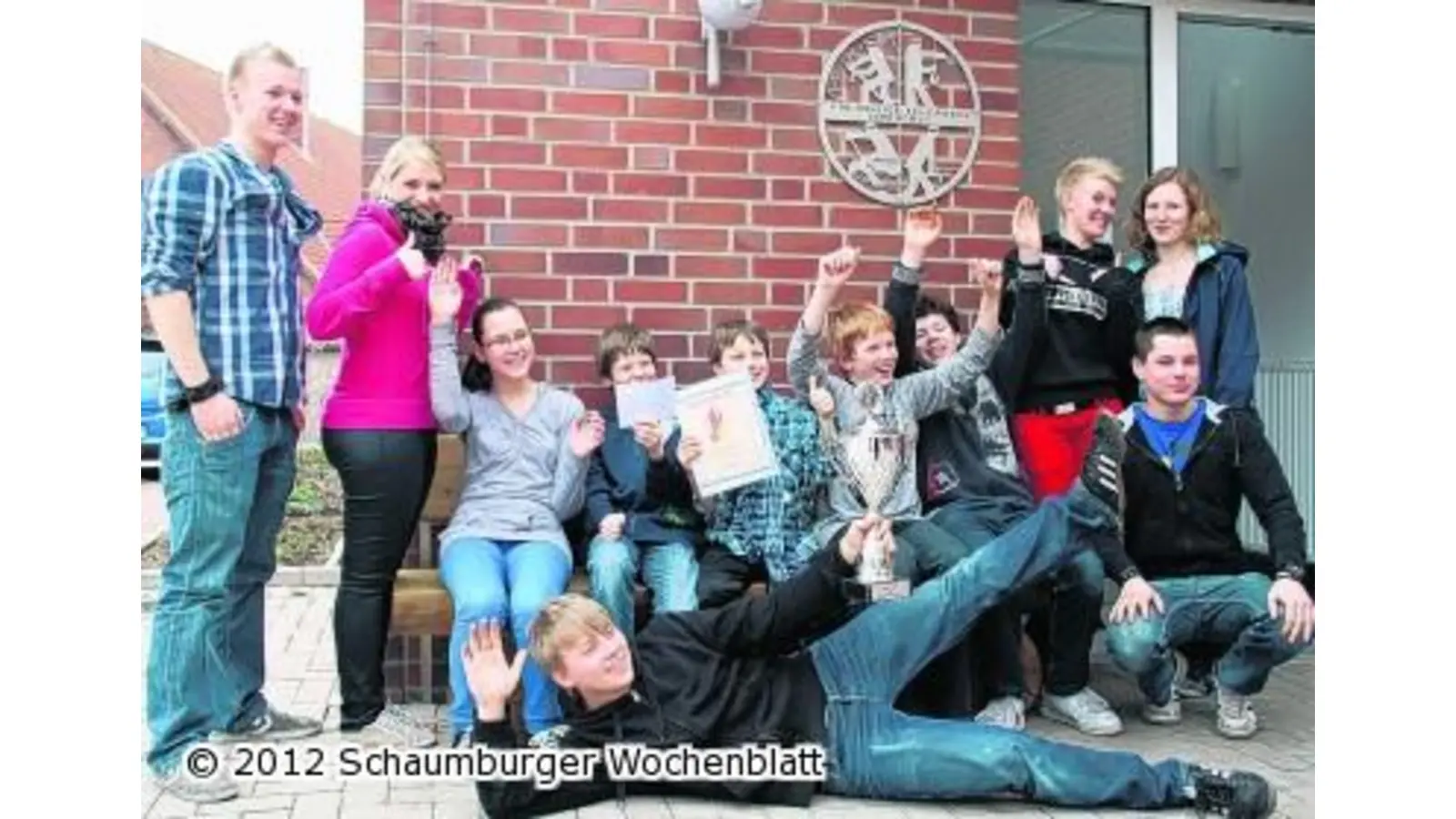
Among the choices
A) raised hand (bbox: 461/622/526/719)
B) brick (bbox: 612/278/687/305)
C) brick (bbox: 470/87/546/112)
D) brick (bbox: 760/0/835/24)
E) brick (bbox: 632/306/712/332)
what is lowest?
raised hand (bbox: 461/622/526/719)

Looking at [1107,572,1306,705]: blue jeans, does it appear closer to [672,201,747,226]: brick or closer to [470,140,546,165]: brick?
[672,201,747,226]: brick

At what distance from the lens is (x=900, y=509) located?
411 centimetres

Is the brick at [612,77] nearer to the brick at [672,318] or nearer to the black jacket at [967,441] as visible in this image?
the brick at [672,318]

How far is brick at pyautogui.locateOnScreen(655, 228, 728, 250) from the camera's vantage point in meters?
4.60

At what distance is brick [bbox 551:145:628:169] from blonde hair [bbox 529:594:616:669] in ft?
5.65

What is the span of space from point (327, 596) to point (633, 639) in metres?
3.08

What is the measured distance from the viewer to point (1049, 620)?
4152 mm

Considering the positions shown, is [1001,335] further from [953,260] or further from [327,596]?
[327,596]

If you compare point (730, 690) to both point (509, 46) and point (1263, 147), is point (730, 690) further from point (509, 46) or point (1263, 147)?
point (1263, 147)

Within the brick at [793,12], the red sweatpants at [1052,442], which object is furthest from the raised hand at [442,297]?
the red sweatpants at [1052,442]

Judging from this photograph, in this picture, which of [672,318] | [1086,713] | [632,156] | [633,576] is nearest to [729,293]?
[672,318]

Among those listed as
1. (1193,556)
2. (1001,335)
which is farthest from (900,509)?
(1193,556)

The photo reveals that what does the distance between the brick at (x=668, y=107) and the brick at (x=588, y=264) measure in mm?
473

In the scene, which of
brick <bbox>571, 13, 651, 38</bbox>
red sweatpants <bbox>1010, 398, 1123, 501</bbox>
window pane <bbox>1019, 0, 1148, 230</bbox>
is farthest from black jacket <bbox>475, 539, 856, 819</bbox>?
window pane <bbox>1019, 0, 1148, 230</bbox>
